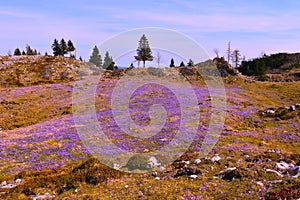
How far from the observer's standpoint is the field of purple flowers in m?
12.1

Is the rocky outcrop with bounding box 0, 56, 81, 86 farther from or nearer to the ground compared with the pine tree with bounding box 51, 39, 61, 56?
nearer to the ground

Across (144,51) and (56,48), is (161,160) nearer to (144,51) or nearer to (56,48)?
A: (144,51)

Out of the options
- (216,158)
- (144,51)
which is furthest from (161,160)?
(144,51)

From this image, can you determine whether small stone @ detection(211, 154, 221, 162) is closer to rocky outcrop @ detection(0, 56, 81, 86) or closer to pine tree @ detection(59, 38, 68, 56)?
rocky outcrop @ detection(0, 56, 81, 86)

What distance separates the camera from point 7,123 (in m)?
33.9

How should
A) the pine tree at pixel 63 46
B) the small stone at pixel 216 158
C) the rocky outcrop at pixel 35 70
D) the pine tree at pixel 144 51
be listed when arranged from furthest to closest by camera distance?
the pine tree at pixel 63 46 → the pine tree at pixel 144 51 → the rocky outcrop at pixel 35 70 → the small stone at pixel 216 158

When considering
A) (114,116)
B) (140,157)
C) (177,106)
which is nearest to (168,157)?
Answer: (140,157)

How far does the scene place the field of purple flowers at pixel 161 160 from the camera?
1208 cm

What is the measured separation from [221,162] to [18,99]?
145 ft

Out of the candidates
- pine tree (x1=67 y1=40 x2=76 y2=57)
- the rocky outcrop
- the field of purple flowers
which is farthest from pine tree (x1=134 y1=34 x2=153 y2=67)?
the field of purple flowers

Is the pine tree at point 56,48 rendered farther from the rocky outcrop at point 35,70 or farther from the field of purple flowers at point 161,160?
the field of purple flowers at point 161,160

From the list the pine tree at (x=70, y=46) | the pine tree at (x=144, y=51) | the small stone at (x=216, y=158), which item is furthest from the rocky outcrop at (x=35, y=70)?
the small stone at (x=216, y=158)

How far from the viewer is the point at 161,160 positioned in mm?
16828

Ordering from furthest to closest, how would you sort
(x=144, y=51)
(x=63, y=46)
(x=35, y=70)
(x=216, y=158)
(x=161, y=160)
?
(x=63, y=46) → (x=144, y=51) → (x=35, y=70) → (x=161, y=160) → (x=216, y=158)
